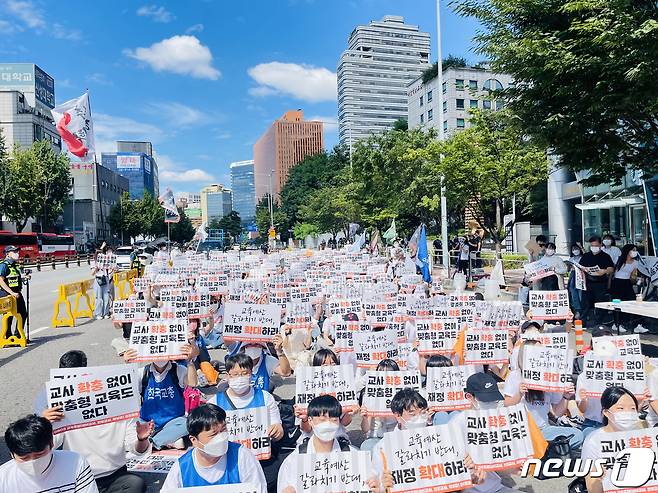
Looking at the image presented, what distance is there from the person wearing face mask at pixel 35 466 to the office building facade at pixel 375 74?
145m

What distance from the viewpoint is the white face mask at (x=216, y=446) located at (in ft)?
12.5

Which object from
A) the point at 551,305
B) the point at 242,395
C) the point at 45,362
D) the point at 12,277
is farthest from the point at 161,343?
the point at 12,277

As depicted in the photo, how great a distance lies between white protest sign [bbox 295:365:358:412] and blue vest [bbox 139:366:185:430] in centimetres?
152

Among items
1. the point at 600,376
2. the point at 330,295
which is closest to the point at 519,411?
the point at 600,376

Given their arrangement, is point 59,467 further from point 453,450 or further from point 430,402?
point 430,402

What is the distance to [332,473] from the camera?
12.2 ft

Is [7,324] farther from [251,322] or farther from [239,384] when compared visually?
[239,384]

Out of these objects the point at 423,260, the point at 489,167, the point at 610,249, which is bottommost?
the point at 423,260

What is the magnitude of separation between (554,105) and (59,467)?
1120 centimetres

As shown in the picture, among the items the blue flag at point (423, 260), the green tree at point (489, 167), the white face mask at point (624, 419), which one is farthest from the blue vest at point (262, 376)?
the green tree at point (489, 167)

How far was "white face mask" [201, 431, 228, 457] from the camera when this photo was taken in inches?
150

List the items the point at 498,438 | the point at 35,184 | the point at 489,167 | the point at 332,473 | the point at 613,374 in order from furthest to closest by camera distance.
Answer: the point at 35,184 → the point at 489,167 → the point at 613,374 → the point at 498,438 → the point at 332,473

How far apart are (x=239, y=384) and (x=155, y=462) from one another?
126 cm

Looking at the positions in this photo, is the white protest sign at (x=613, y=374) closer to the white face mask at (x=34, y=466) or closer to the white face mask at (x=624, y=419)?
the white face mask at (x=624, y=419)
